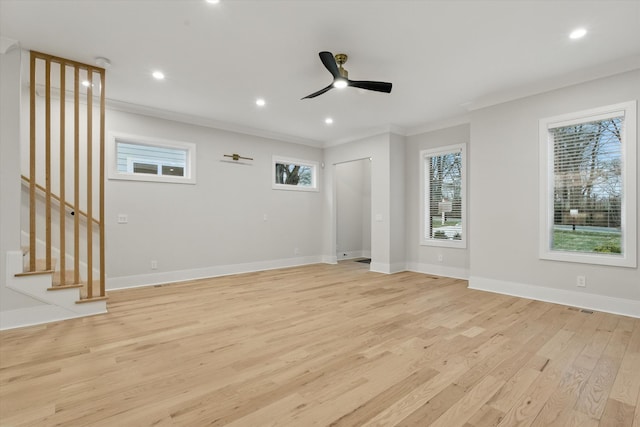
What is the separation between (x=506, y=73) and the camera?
3.86 m

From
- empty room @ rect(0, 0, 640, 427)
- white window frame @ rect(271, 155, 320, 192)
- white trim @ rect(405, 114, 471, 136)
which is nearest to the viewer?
empty room @ rect(0, 0, 640, 427)

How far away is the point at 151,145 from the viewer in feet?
17.0

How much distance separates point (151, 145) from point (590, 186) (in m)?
6.37

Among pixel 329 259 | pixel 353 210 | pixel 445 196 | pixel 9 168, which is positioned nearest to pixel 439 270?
pixel 445 196

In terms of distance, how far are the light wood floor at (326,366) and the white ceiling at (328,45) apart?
9.50 ft

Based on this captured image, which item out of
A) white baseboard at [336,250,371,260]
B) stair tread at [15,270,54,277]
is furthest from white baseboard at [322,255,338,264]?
stair tread at [15,270,54,277]

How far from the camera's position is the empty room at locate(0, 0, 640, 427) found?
6.78ft

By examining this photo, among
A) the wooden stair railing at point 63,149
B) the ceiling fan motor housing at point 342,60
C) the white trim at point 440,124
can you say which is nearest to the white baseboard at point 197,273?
the wooden stair railing at point 63,149

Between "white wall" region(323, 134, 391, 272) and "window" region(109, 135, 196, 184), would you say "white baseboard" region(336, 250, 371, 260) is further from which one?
"window" region(109, 135, 196, 184)

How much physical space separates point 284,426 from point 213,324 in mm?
1851

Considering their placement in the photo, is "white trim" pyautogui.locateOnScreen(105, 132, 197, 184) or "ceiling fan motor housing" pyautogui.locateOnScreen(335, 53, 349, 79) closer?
"ceiling fan motor housing" pyautogui.locateOnScreen(335, 53, 349, 79)

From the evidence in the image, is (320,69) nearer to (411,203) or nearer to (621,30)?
(621,30)

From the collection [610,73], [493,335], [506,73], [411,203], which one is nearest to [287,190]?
[411,203]

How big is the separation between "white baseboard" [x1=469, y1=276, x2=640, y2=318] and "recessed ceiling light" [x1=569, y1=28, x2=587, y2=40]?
2.91 meters
